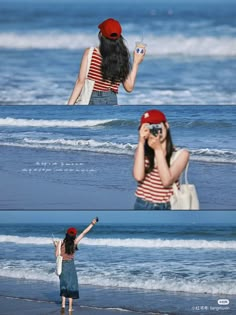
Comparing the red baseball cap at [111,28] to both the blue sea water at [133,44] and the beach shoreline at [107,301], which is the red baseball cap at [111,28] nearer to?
the blue sea water at [133,44]

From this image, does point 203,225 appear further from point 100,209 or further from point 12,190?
point 12,190

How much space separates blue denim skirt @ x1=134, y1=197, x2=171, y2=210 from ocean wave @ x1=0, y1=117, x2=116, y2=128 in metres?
0.40

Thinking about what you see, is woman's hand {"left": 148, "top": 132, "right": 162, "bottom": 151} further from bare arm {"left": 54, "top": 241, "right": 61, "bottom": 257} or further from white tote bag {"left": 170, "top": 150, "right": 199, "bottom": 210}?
bare arm {"left": 54, "top": 241, "right": 61, "bottom": 257}

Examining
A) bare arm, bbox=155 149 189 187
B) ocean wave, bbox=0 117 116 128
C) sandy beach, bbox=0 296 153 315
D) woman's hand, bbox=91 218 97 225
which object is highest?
ocean wave, bbox=0 117 116 128

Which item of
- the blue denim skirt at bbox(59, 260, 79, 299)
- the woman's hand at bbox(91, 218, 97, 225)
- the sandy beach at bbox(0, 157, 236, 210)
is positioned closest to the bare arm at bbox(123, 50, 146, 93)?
the sandy beach at bbox(0, 157, 236, 210)

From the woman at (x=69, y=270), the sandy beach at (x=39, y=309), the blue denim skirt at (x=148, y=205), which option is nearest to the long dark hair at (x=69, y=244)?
the woman at (x=69, y=270)

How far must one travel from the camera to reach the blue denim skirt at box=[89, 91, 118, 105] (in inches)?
229

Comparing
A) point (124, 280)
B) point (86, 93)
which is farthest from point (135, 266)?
point (86, 93)

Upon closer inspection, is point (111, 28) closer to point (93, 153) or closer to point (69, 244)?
point (93, 153)

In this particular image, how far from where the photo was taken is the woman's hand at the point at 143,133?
5.67 m

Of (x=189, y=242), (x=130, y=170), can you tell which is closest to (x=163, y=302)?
(x=189, y=242)

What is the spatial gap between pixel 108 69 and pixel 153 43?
24 centimetres

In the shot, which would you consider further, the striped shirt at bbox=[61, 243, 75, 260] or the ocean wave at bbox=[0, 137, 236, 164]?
the striped shirt at bbox=[61, 243, 75, 260]

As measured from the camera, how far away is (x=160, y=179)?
5.68 meters
